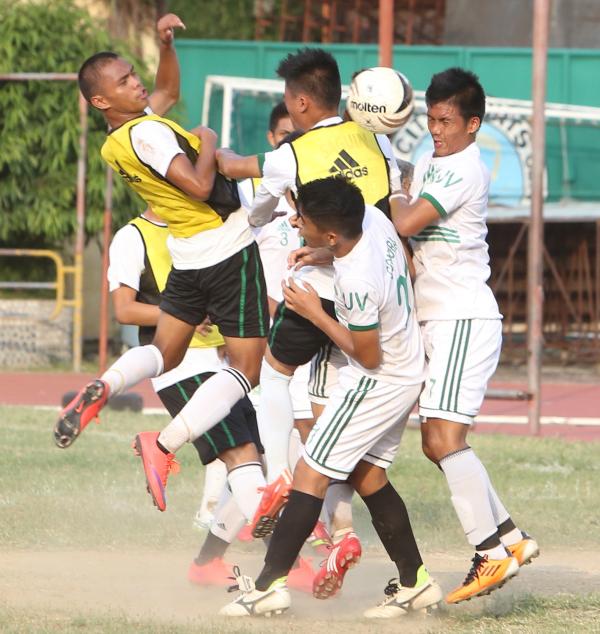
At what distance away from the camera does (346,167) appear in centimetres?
588

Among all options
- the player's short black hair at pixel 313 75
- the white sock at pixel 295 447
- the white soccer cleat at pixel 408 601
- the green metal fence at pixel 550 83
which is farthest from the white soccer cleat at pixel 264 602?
the green metal fence at pixel 550 83

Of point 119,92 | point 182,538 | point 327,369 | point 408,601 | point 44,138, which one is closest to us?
point 408,601

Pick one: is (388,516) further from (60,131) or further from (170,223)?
(60,131)

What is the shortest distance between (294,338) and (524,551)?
1333 mm

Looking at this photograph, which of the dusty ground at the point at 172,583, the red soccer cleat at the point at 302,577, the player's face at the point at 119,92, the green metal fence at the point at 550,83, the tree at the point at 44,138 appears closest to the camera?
the dusty ground at the point at 172,583

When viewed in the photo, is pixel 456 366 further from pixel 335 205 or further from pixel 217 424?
pixel 217 424

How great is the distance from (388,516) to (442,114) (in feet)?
5.62

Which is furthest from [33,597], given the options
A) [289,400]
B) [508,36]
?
[508,36]

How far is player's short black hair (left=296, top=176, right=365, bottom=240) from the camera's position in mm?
5371

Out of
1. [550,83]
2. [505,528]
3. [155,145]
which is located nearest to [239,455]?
[505,528]

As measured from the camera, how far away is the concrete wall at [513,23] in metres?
18.9

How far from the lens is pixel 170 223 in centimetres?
637

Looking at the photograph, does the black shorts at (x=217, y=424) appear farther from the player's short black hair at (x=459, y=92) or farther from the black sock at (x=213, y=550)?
the player's short black hair at (x=459, y=92)

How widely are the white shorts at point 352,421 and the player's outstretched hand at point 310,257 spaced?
0.49 m
